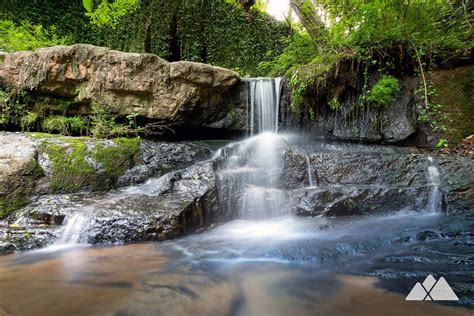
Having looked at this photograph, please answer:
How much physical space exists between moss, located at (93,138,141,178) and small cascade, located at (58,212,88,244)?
4.46 ft

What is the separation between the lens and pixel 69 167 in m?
4.52

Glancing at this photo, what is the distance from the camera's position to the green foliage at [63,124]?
5934 mm

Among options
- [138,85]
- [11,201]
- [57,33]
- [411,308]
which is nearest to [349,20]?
[138,85]

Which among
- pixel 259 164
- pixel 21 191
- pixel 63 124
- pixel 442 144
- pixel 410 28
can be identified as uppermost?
pixel 410 28

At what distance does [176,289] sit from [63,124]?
16.9 feet

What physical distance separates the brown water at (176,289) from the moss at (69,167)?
1.66 m

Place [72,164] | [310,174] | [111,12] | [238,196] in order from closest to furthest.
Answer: [238,196]
[72,164]
[310,174]
[111,12]

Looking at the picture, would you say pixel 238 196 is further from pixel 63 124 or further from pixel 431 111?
pixel 431 111

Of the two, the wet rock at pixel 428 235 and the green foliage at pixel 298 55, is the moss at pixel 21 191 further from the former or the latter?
the green foliage at pixel 298 55

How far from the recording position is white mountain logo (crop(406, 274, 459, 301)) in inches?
75.9

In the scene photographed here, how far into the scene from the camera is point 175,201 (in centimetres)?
391

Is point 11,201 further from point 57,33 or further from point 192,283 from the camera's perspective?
point 57,33

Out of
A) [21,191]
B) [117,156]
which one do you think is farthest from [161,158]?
[21,191]

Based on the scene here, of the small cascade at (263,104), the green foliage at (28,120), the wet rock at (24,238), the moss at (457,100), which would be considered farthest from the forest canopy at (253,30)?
the wet rock at (24,238)
